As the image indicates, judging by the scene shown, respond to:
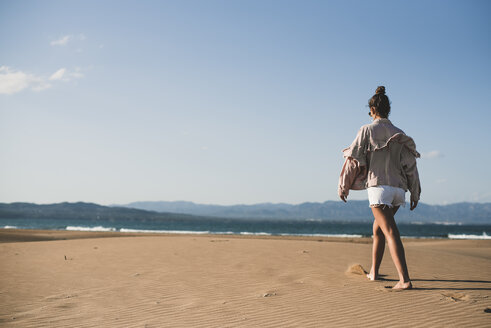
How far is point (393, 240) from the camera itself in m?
4.37

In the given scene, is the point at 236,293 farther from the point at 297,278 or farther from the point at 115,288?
the point at 115,288

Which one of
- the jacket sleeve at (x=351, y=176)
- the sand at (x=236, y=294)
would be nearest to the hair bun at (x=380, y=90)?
the jacket sleeve at (x=351, y=176)

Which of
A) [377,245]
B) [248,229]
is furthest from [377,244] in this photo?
[248,229]

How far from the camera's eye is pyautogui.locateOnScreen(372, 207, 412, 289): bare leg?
4.34 metres

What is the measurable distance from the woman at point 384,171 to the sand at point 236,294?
68 cm

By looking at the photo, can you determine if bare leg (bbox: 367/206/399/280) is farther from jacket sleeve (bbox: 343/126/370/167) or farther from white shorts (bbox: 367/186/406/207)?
jacket sleeve (bbox: 343/126/370/167)

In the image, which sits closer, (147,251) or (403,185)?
(403,185)

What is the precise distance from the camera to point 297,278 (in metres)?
5.51

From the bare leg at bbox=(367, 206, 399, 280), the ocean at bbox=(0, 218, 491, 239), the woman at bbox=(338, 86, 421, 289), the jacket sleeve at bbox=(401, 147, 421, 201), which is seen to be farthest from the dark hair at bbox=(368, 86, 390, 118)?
the ocean at bbox=(0, 218, 491, 239)

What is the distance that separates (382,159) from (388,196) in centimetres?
44

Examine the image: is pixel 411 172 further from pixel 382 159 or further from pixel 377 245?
pixel 377 245

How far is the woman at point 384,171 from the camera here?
173 inches

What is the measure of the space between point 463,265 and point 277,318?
5020mm

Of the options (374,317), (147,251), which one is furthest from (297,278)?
(147,251)
